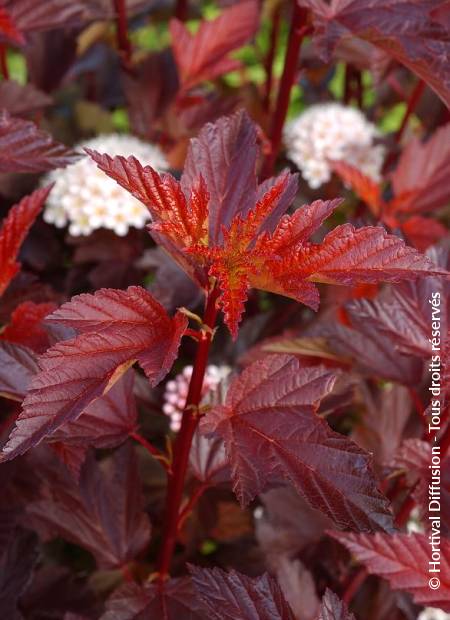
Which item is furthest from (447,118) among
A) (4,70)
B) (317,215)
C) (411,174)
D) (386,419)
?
(317,215)

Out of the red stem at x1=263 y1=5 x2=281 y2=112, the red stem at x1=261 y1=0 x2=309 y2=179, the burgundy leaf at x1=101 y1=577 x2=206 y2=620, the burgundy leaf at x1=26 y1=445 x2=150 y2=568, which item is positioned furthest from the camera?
the red stem at x1=263 y1=5 x2=281 y2=112

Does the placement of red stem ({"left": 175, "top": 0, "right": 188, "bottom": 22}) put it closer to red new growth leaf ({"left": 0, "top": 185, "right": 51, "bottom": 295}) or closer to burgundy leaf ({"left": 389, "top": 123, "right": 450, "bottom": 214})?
burgundy leaf ({"left": 389, "top": 123, "right": 450, "bottom": 214})

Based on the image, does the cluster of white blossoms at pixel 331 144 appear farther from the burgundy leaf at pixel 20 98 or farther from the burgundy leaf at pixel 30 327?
the burgundy leaf at pixel 30 327

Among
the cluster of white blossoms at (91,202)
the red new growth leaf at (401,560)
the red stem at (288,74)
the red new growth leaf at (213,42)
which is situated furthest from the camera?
the red new growth leaf at (213,42)

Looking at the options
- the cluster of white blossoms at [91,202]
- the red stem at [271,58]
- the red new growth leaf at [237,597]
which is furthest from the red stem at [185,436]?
the red stem at [271,58]

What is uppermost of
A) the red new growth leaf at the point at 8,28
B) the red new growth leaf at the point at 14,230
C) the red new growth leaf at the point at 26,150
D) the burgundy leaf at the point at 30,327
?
the red new growth leaf at the point at 8,28

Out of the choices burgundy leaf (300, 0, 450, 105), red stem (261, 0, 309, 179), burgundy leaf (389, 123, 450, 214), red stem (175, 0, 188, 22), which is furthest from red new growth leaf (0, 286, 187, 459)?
red stem (175, 0, 188, 22)

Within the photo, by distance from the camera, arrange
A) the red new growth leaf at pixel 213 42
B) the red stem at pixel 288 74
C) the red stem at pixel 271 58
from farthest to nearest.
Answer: the red stem at pixel 271 58
the red new growth leaf at pixel 213 42
the red stem at pixel 288 74
